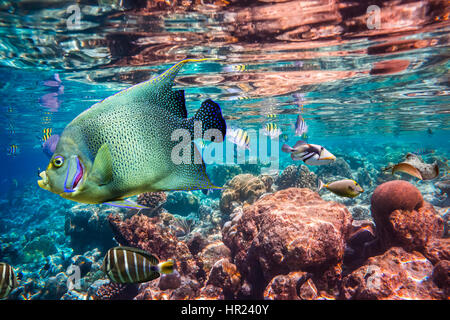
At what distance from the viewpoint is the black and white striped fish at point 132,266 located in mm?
3162

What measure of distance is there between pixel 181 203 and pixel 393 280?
10574 mm

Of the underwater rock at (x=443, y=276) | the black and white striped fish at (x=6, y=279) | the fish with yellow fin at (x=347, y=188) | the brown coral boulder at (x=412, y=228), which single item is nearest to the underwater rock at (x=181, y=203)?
the black and white striped fish at (x=6, y=279)

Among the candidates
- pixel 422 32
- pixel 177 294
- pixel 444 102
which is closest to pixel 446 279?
pixel 177 294

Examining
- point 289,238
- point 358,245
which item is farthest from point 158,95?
point 358,245

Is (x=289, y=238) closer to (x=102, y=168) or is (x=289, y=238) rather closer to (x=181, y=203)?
(x=102, y=168)

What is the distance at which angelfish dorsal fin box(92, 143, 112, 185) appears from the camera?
46.2 inches

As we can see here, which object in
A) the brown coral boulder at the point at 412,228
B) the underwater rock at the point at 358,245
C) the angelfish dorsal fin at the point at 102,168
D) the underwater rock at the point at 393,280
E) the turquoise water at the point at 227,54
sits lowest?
the underwater rock at the point at 358,245

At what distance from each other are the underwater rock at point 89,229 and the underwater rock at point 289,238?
7086 mm

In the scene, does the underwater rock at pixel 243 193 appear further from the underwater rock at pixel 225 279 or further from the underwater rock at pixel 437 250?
the underwater rock at pixel 437 250

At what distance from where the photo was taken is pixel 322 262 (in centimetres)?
423

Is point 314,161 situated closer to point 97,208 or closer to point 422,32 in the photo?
point 422,32

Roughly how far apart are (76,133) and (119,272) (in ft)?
9.06

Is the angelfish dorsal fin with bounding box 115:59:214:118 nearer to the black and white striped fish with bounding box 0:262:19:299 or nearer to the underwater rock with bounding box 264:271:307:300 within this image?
the underwater rock with bounding box 264:271:307:300

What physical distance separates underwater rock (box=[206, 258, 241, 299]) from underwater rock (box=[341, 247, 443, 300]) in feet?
7.18
